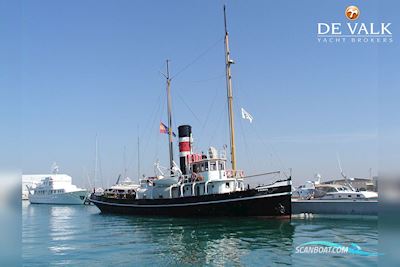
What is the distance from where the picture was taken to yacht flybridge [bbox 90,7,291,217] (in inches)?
1383

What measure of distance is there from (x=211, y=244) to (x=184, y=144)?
2297cm

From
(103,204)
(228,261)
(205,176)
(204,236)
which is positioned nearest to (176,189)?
(205,176)

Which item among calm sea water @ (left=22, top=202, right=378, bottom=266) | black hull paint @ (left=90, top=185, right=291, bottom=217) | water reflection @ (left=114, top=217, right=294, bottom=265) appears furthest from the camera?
black hull paint @ (left=90, top=185, right=291, bottom=217)

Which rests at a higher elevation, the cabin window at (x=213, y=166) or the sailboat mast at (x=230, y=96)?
the sailboat mast at (x=230, y=96)

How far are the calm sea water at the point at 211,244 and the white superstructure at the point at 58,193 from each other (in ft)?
232

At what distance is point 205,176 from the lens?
4009cm

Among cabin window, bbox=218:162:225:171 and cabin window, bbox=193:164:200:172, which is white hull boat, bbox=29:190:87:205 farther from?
cabin window, bbox=218:162:225:171

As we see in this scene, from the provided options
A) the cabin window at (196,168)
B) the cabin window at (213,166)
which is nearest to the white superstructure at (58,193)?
the cabin window at (196,168)

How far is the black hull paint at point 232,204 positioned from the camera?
114 ft

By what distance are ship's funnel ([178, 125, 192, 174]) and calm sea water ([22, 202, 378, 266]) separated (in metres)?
11.3

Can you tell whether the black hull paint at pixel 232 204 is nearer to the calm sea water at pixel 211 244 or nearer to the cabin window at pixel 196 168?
the calm sea water at pixel 211 244

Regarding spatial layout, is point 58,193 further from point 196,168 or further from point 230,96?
point 230,96

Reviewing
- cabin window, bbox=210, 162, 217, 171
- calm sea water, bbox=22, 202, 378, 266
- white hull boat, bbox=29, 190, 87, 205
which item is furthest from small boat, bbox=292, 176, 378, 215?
white hull boat, bbox=29, 190, 87, 205

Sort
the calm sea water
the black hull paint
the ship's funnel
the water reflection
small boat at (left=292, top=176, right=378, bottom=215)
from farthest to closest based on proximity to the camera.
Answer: the ship's funnel < small boat at (left=292, top=176, right=378, bottom=215) < the black hull paint < the water reflection < the calm sea water
